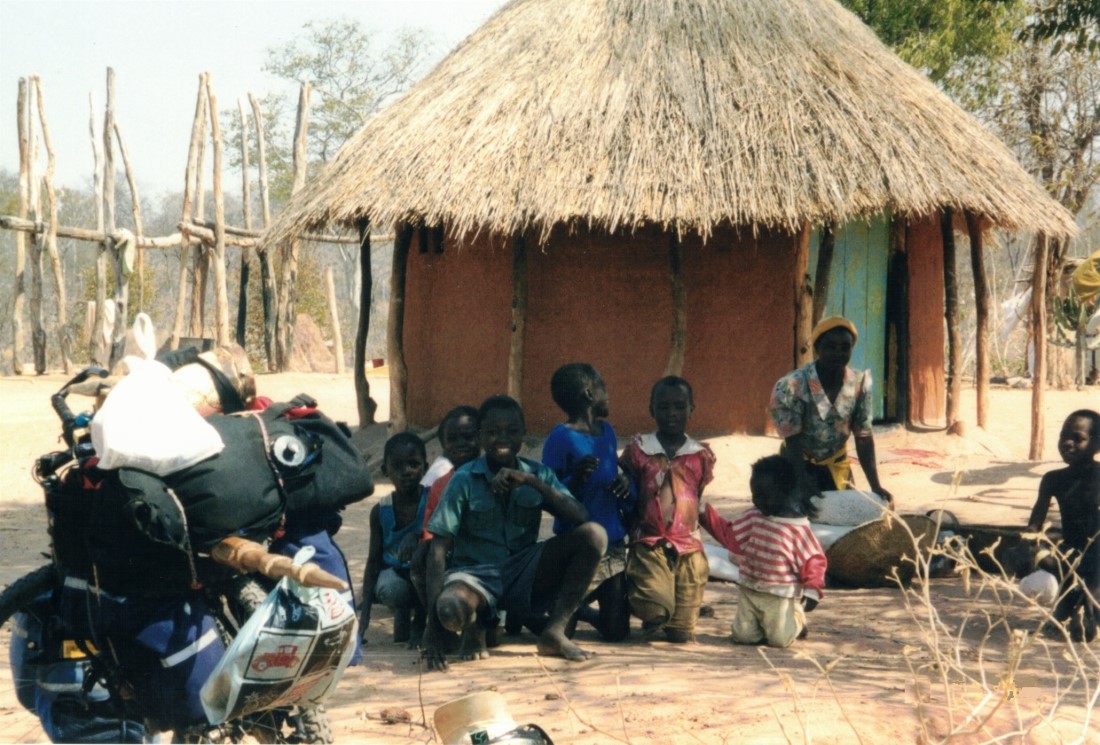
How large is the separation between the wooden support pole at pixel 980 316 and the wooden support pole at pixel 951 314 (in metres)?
0.17

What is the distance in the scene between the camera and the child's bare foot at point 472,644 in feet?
14.4

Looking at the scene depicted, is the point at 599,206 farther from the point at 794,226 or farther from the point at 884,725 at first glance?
the point at 884,725

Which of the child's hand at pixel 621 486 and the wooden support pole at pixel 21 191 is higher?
the wooden support pole at pixel 21 191

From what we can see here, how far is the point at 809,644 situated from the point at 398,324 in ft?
19.3

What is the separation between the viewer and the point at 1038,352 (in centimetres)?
968

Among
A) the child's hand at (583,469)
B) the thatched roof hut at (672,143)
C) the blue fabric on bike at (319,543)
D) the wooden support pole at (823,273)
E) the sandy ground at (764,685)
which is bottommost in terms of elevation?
the sandy ground at (764,685)

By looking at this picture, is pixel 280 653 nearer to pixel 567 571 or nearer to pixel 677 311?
pixel 567 571

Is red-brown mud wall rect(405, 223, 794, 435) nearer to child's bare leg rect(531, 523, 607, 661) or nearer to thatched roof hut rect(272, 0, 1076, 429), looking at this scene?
thatched roof hut rect(272, 0, 1076, 429)

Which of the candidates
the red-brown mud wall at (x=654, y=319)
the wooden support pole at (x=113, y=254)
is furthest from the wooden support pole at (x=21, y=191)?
the red-brown mud wall at (x=654, y=319)

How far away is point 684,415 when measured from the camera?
15.9 ft

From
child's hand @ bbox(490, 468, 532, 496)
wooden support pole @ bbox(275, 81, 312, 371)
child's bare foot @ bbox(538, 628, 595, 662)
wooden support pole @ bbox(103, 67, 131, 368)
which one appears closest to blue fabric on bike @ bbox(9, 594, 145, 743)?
child's hand @ bbox(490, 468, 532, 496)

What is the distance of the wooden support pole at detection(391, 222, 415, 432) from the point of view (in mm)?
9828

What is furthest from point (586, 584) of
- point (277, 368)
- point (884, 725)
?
point (277, 368)

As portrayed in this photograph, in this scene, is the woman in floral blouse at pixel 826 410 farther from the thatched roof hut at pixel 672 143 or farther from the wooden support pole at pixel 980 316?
the wooden support pole at pixel 980 316
